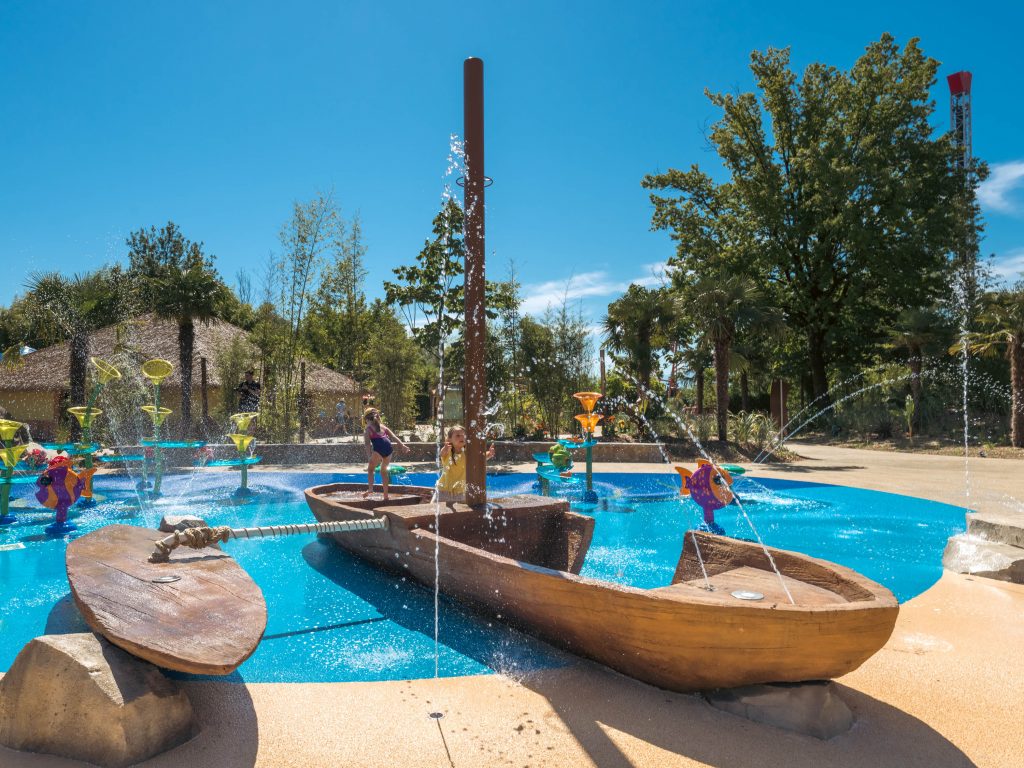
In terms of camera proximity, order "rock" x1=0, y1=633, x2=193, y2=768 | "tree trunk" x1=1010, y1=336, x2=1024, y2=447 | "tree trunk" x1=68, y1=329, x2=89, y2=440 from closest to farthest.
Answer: "rock" x1=0, y1=633, x2=193, y2=768
"tree trunk" x1=68, y1=329, x2=89, y2=440
"tree trunk" x1=1010, y1=336, x2=1024, y2=447

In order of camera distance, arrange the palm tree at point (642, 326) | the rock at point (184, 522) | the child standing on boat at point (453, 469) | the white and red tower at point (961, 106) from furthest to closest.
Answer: the white and red tower at point (961, 106) → the palm tree at point (642, 326) → the child standing on boat at point (453, 469) → the rock at point (184, 522)

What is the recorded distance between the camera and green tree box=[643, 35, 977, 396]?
23.1 metres

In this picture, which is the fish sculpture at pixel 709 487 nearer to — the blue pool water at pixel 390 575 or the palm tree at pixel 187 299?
the blue pool water at pixel 390 575

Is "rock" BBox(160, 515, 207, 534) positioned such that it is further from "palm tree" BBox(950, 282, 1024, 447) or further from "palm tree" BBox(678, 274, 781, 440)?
"palm tree" BBox(950, 282, 1024, 447)

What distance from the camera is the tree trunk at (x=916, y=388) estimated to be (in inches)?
765

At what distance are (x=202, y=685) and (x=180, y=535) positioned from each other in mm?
1157

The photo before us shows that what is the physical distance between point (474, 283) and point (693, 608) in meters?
3.23

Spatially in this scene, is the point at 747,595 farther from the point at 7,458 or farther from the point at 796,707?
the point at 7,458

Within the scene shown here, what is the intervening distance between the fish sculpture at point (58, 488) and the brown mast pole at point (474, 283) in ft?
19.0

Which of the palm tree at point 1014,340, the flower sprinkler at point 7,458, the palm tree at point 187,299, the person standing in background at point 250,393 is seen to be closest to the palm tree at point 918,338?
the palm tree at point 1014,340

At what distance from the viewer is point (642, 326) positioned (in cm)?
1866

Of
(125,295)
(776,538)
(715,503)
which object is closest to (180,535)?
(715,503)

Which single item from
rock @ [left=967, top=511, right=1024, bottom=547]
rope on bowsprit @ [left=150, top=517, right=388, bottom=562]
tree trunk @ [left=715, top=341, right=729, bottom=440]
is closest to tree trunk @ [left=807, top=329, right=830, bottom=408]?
tree trunk @ [left=715, top=341, right=729, bottom=440]

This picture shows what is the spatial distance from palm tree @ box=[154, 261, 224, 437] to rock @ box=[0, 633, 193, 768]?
1576 centimetres
